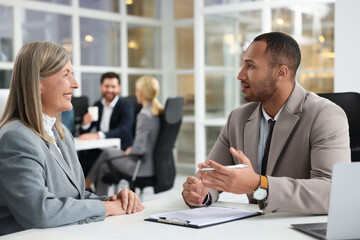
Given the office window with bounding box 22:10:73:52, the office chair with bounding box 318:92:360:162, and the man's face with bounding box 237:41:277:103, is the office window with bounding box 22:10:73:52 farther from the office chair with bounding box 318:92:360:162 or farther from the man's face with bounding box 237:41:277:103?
the office chair with bounding box 318:92:360:162

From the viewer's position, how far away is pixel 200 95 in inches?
267

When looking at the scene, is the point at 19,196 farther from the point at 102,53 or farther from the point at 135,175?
the point at 102,53

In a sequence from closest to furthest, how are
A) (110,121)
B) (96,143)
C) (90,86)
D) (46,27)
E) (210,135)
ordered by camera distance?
(96,143), (110,121), (46,27), (210,135), (90,86)

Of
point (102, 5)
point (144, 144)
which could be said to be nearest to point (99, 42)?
point (102, 5)

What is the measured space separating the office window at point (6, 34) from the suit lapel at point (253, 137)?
461 cm

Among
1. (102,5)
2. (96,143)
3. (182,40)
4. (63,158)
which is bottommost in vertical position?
(96,143)

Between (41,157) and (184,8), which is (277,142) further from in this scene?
(184,8)

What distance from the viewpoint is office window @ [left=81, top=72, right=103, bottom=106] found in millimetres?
6957

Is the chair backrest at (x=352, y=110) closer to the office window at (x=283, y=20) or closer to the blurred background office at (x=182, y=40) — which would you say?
the blurred background office at (x=182, y=40)

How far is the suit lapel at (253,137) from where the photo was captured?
6.72 feet

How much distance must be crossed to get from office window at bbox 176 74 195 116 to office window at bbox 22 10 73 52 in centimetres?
189

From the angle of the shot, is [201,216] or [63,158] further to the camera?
[63,158]

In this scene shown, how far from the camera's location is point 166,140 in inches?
173

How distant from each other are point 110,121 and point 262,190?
375 cm
